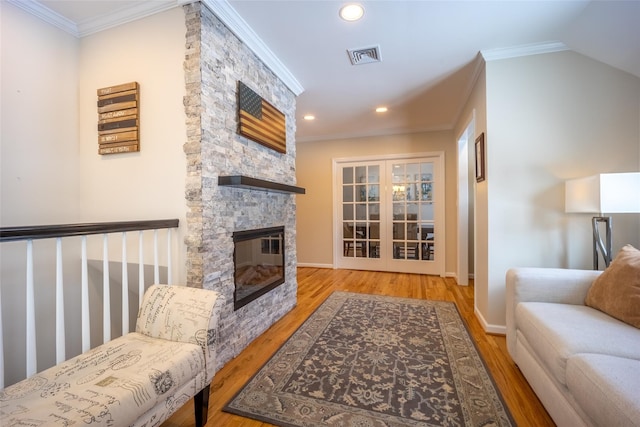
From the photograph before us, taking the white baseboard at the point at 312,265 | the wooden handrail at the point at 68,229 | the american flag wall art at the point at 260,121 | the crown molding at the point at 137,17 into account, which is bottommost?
the white baseboard at the point at 312,265

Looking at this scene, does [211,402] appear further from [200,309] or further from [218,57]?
[218,57]

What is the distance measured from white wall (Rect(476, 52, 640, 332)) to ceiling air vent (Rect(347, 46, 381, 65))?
1004 mm

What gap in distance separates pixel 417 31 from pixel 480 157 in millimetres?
1279

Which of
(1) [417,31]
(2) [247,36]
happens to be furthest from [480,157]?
(2) [247,36]

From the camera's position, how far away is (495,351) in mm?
2061

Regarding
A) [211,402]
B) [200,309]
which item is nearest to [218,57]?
[200,309]

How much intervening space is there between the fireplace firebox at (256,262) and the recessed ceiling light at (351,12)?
178 centimetres

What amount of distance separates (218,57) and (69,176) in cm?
153

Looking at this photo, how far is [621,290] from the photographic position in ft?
4.73

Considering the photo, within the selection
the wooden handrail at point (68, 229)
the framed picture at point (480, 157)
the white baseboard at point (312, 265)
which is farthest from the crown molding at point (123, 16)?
the white baseboard at point (312, 265)

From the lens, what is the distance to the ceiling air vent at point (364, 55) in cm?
233

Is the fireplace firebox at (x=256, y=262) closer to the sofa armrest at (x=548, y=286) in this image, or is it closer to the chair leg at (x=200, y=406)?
the chair leg at (x=200, y=406)

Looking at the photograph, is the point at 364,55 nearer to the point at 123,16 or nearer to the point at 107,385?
the point at 123,16

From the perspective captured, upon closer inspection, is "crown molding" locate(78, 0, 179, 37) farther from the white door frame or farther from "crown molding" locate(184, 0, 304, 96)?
the white door frame
